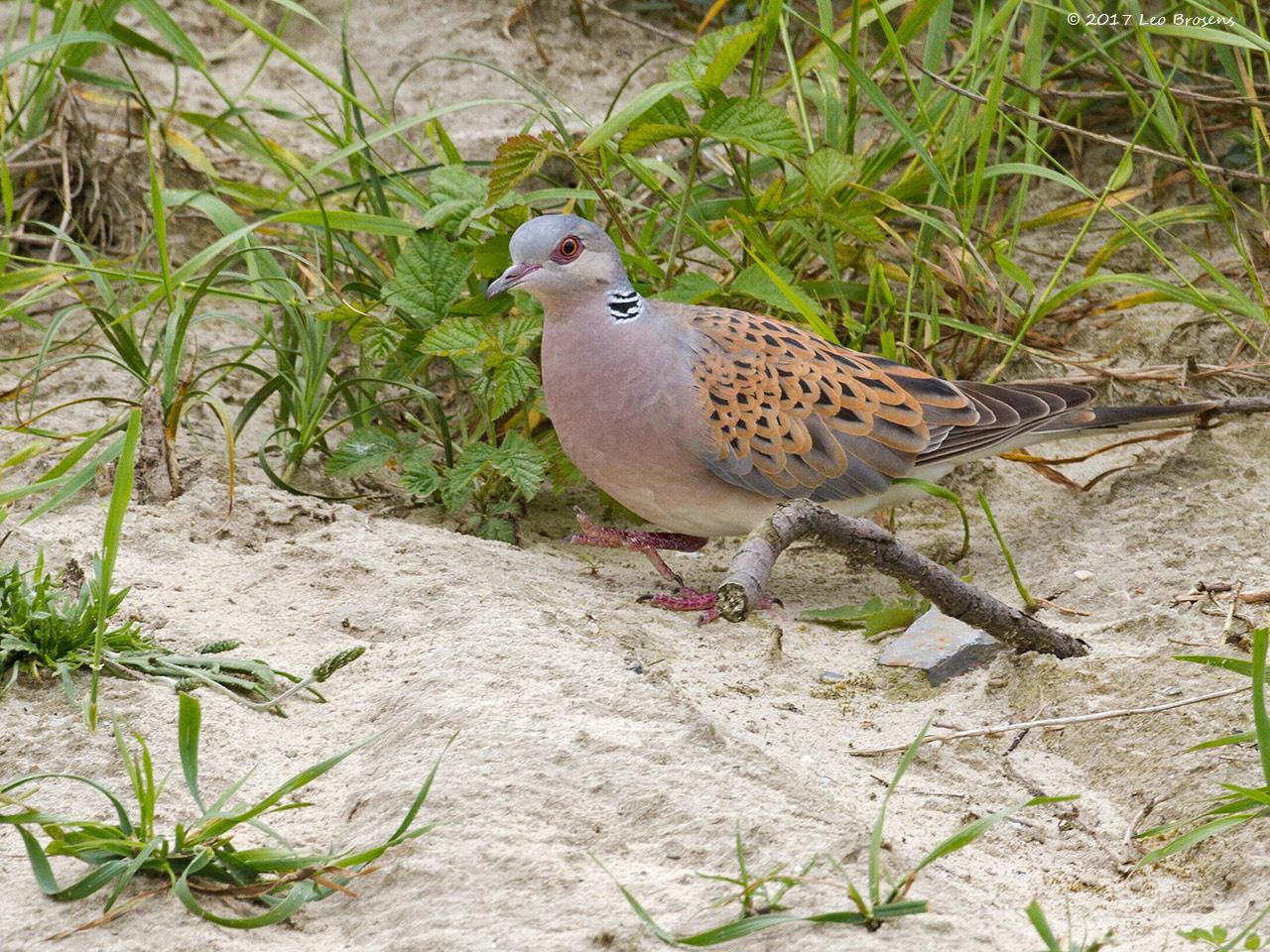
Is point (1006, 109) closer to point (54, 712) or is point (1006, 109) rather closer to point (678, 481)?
point (678, 481)

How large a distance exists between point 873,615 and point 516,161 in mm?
1518

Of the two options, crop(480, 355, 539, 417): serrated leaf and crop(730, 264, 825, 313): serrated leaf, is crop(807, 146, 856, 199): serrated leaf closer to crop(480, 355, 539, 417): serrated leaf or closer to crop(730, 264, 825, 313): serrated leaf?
crop(730, 264, 825, 313): serrated leaf

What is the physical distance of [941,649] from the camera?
333 cm

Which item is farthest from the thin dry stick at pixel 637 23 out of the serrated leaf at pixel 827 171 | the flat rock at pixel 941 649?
the flat rock at pixel 941 649

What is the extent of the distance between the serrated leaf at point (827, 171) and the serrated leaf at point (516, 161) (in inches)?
30.2

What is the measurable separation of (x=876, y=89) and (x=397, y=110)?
2647 millimetres

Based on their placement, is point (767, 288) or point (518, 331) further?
point (767, 288)

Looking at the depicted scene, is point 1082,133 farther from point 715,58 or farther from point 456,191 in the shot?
point 456,191

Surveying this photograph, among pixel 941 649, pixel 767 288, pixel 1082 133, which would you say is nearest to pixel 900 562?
pixel 941 649

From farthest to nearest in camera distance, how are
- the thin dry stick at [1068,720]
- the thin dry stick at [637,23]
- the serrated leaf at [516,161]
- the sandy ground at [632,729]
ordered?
the thin dry stick at [637,23]
the serrated leaf at [516,161]
the thin dry stick at [1068,720]
the sandy ground at [632,729]

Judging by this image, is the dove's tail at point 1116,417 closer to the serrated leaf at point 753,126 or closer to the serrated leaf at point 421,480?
the serrated leaf at point 753,126

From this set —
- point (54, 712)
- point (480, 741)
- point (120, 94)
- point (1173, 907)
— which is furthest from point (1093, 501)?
point (120, 94)

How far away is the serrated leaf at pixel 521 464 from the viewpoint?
13.1 ft

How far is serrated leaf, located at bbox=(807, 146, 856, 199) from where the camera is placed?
419cm
